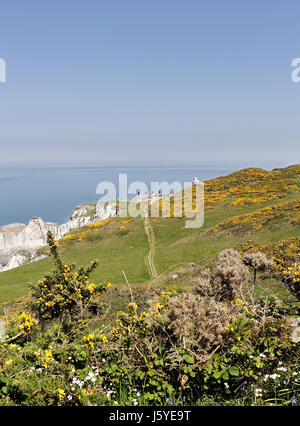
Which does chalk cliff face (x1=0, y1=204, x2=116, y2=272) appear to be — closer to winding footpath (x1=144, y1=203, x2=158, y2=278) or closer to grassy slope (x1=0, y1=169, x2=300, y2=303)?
grassy slope (x1=0, y1=169, x2=300, y2=303)

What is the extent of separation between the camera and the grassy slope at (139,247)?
1417 inches

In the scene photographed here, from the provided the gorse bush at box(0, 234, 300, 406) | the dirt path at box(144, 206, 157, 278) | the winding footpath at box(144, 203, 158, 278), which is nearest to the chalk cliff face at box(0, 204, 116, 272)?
the winding footpath at box(144, 203, 158, 278)

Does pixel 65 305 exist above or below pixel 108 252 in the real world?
above

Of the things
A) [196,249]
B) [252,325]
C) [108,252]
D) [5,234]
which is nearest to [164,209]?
[108,252]

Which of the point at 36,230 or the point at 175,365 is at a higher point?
the point at 175,365

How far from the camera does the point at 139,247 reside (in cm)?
4853

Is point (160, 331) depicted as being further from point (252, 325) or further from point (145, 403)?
point (252, 325)

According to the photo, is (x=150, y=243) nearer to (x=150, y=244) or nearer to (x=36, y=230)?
(x=150, y=244)

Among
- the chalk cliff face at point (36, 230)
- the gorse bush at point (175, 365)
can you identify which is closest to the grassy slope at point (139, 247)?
the gorse bush at point (175, 365)

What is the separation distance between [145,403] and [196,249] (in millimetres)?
36530

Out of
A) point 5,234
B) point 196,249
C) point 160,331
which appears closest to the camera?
point 160,331

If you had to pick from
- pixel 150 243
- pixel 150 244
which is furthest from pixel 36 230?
pixel 150 244

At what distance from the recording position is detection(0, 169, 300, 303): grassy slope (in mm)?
36000
